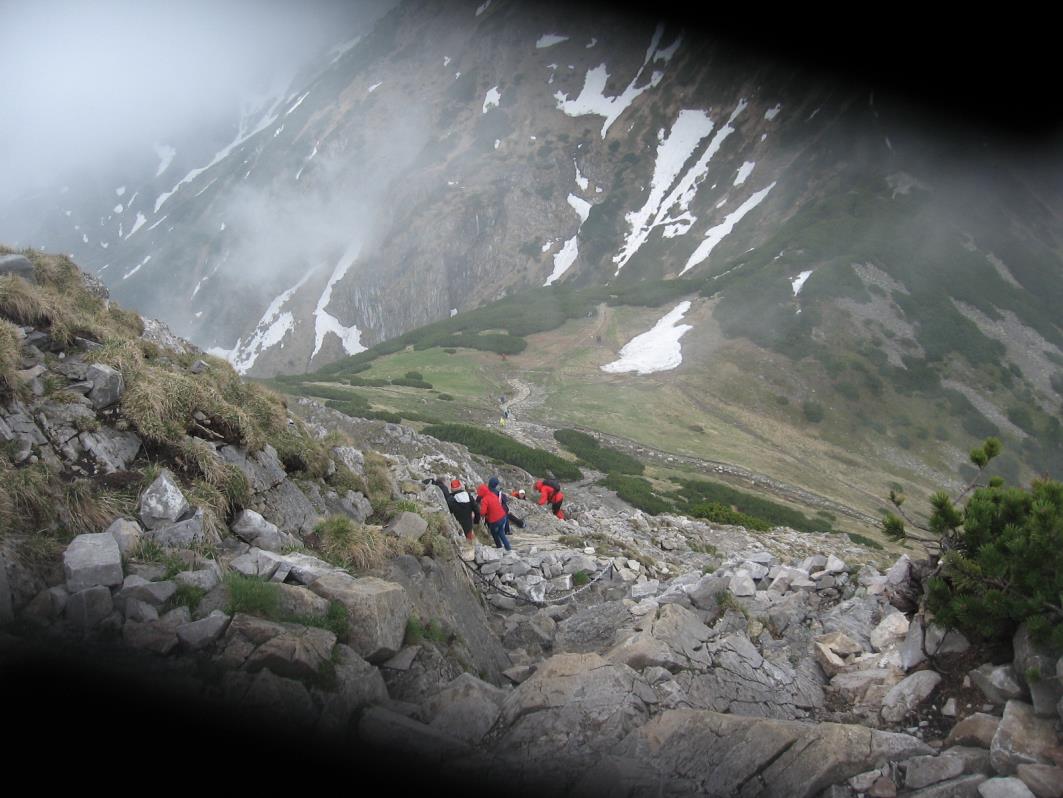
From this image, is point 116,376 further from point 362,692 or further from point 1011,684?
point 1011,684

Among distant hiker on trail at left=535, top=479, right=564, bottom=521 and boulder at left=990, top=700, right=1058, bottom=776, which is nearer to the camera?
boulder at left=990, top=700, right=1058, bottom=776

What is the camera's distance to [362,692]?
5438 millimetres

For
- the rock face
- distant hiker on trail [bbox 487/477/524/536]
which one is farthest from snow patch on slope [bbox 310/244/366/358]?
the rock face

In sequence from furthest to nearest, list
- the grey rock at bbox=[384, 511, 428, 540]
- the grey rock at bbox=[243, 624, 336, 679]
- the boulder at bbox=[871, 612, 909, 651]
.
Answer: the grey rock at bbox=[384, 511, 428, 540] → the boulder at bbox=[871, 612, 909, 651] → the grey rock at bbox=[243, 624, 336, 679]

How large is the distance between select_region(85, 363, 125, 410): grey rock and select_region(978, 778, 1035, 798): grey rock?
10.0 m

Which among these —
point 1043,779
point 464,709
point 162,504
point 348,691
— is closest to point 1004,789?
point 1043,779

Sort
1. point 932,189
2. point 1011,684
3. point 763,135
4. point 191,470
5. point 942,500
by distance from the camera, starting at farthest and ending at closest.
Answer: point 763,135 < point 932,189 < point 191,470 < point 942,500 < point 1011,684

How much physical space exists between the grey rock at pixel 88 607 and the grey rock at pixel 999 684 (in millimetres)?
8496

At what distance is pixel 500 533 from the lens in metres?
14.6

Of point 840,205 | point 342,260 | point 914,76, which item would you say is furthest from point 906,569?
point 342,260

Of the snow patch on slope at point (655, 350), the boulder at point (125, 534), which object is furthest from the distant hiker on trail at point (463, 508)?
the snow patch on slope at point (655, 350)

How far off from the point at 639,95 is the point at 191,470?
147173 millimetres

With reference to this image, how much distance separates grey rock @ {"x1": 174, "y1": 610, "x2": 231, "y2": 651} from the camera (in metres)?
5.15

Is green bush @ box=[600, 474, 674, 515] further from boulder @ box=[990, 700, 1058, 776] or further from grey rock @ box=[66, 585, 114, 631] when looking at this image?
grey rock @ box=[66, 585, 114, 631]
